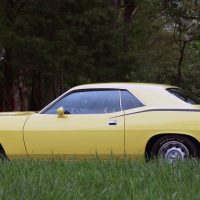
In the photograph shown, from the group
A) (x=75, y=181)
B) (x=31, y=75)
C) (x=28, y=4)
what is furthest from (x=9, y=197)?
(x=31, y=75)

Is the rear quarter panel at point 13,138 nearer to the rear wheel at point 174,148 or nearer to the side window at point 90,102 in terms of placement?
the side window at point 90,102

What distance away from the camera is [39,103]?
27156mm

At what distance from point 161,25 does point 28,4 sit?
288 inches

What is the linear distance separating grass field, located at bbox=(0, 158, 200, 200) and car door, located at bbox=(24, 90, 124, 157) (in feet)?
5.72

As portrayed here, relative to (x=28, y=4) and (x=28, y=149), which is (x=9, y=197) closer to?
(x=28, y=149)

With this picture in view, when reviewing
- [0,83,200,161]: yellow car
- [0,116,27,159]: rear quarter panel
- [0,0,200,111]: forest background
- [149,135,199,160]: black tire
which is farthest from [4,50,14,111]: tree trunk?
[149,135,199,160]: black tire

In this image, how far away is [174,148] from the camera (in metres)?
8.41

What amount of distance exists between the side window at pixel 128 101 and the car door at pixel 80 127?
0.08 meters

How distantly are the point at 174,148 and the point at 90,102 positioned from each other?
149 centimetres

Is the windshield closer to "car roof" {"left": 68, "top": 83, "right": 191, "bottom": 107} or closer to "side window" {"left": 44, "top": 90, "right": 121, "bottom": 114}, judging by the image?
"car roof" {"left": 68, "top": 83, "right": 191, "bottom": 107}

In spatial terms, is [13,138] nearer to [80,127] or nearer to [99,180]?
[80,127]

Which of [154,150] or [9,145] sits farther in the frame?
[9,145]

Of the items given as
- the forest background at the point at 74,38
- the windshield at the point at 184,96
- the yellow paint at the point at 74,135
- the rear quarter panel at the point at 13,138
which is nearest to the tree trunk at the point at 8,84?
the forest background at the point at 74,38

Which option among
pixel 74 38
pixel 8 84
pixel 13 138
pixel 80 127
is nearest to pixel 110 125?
pixel 80 127
